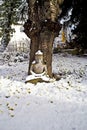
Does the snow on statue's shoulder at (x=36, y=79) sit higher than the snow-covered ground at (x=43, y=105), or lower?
higher

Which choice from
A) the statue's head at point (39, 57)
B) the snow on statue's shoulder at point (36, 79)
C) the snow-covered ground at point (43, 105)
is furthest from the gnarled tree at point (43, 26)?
the snow-covered ground at point (43, 105)

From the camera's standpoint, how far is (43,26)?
533 inches

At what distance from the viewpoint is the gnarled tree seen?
13516 millimetres

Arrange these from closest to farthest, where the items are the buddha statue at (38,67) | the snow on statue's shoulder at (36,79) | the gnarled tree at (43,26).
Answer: the snow on statue's shoulder at (36,79)
the buddha statue at (38,67)
the gnarled tree at (43,26)

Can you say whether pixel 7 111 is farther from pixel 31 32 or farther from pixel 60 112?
pixel 31 32

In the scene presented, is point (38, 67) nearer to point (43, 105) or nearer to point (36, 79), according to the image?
point (36, 79)

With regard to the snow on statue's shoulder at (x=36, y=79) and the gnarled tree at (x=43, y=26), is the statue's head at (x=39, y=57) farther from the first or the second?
the gnarled tree at (x=43, y=26)

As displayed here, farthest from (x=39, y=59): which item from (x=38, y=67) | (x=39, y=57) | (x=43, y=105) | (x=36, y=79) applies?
(x=43, y=105)

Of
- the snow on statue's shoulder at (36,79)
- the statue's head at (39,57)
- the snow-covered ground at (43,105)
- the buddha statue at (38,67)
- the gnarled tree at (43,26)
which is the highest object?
the gnarled tree at (43,26)

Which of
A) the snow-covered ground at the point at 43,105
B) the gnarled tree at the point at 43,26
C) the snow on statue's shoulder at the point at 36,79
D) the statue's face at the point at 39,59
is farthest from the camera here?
the gnarled tree at the point at 43,26

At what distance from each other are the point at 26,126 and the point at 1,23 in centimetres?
2289

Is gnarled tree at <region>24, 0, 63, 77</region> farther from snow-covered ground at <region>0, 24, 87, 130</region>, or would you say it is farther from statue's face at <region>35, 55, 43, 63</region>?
snow-covered ground at <region>0, 24, 87, 130</region>

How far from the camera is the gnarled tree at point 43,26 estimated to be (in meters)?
13.5

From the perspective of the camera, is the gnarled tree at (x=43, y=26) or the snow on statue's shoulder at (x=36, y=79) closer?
the snow on statue's shoulder at (x=36, y=79)
